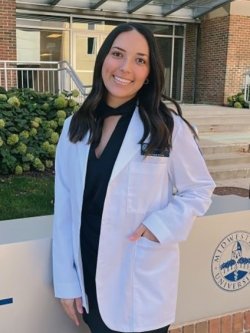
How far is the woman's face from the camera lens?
1526 millimetres

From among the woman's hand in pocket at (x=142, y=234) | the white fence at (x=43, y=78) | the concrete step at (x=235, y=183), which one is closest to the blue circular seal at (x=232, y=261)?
the woman's hand in pocket at (x=142, y=234)

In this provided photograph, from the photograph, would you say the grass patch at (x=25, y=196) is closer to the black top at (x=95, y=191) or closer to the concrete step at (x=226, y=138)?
the black top at (x=95, y=191)

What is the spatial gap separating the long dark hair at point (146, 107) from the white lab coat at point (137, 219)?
1.2 inches

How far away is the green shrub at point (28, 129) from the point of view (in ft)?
19.4

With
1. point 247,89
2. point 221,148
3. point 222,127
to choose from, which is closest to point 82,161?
point 221,148

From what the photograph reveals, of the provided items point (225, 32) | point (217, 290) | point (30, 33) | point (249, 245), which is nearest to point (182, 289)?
point (217, 290)

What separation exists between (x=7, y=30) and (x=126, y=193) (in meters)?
9.91

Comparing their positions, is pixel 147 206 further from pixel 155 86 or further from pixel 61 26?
pixel 61 26

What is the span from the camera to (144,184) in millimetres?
1516

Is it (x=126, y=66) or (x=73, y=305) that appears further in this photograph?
(x=73, y=305)

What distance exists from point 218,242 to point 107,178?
95 centimetres

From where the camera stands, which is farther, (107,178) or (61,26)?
(61,26)

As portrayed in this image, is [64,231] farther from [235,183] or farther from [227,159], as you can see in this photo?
[227,159]

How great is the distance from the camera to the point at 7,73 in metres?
10.1
